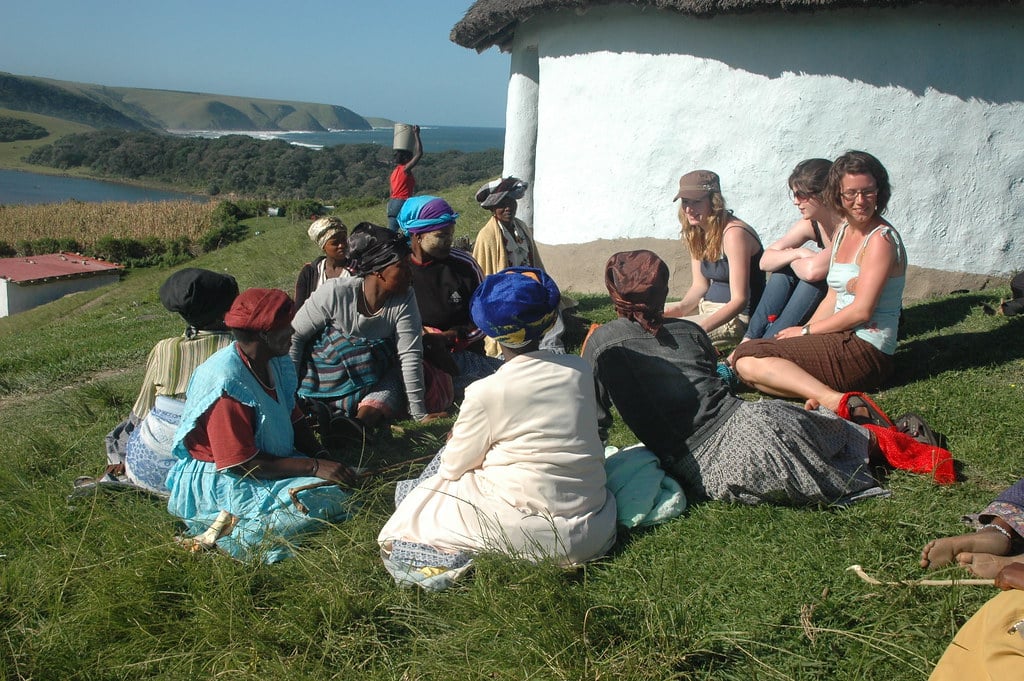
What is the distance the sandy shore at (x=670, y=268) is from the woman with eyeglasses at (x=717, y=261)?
251 centimetres

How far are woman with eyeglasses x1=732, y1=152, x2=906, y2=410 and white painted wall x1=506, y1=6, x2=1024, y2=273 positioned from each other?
3.17m

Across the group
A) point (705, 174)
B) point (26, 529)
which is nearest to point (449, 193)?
point (705, 174)

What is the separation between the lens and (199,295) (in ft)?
12.5

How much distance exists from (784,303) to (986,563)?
122 inches

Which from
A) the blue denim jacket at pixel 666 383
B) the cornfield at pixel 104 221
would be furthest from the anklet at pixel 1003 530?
the cornfield at pixel 104 221

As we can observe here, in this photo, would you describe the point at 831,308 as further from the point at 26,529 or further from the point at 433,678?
the point at 26,529

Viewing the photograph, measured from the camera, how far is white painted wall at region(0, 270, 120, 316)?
2322 centimetres

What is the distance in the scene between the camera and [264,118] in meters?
190

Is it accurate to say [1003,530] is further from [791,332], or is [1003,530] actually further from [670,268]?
[670,268]

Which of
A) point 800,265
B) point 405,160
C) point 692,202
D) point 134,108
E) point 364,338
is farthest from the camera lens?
point 134,108

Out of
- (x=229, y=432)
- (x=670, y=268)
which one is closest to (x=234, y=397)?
(x=229, y=432)

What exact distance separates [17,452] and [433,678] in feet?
11.5

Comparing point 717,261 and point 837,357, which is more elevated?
point 717,261

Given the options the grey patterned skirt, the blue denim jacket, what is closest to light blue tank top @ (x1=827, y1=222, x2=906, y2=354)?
the grey patterned skirt
